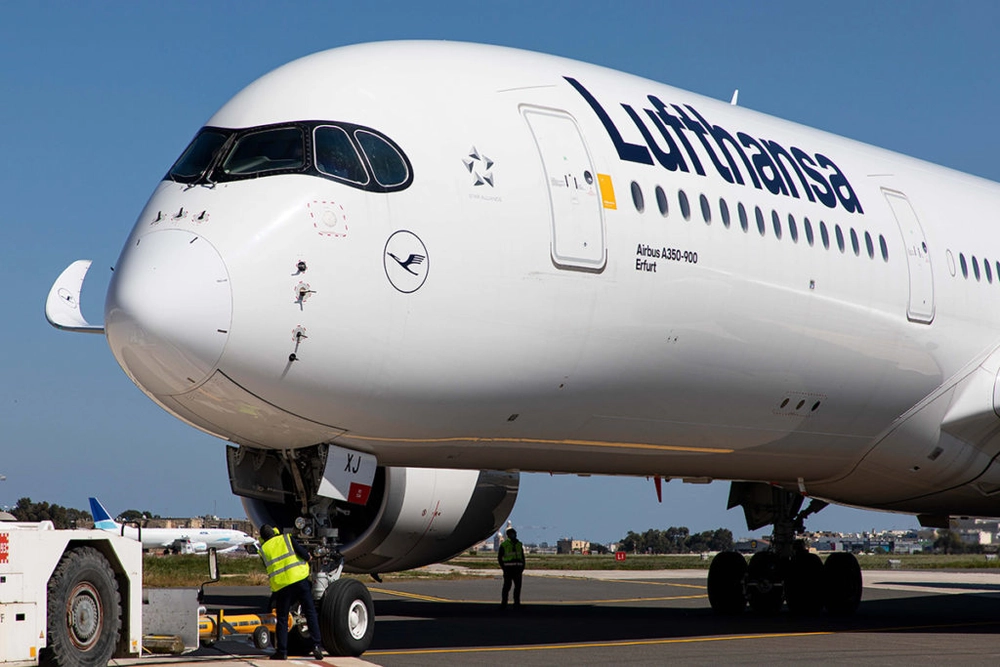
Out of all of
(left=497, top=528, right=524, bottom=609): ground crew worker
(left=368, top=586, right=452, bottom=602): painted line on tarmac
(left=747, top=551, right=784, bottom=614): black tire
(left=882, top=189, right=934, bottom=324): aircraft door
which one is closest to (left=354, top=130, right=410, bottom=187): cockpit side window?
(left=882, top=189, right=934, bottom=324): aircraft door

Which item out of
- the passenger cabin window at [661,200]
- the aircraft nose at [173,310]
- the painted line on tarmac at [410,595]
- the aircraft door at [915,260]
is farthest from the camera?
the painted line on tarmac at [410,595]

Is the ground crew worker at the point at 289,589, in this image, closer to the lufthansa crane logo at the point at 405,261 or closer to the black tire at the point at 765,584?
the lufthansa crane logo at the point at 405,261

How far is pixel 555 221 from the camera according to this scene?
9883 mm

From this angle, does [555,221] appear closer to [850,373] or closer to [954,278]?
[850,373]

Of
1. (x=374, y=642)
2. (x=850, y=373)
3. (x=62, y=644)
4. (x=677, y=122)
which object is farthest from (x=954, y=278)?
(x=62, y=644)

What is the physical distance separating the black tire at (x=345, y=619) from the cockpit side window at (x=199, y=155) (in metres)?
3.15

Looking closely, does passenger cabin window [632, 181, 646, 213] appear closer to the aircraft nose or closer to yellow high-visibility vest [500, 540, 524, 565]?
the aircraft nose

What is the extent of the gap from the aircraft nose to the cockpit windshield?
81cm

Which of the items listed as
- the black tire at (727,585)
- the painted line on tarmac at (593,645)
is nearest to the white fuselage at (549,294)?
the painted line on tarmac at (593,645)

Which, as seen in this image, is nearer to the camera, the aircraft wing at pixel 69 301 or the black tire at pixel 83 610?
the black tire at pixel 83 610

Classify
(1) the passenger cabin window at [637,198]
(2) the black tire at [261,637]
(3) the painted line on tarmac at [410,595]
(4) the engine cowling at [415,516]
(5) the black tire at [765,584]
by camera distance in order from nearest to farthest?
(2) the black tire at [261,637]
(1) the passenger cabin window at [637,198]
(4) the engine cowling at [415,516]
(5) the black tire at [765,584]
(3) the painted line on tarmac at [410,595]

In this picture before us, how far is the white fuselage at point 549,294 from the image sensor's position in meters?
8.77

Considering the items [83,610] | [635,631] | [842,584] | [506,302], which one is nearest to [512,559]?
[842,584]

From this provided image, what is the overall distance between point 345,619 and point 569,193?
11.8 ft
